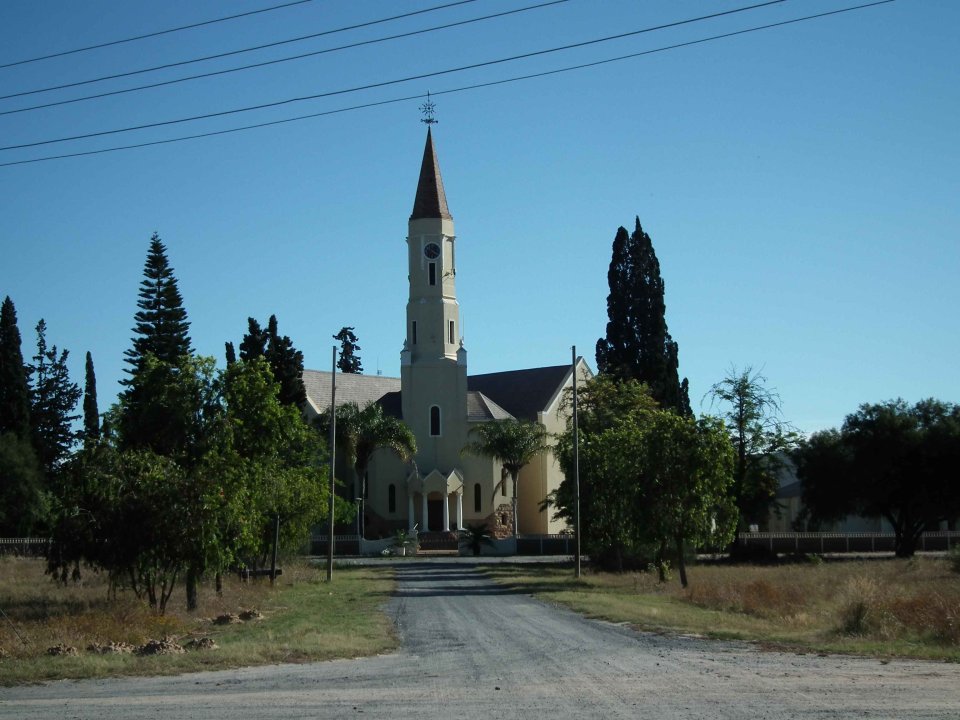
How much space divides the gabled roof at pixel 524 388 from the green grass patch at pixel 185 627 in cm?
4275

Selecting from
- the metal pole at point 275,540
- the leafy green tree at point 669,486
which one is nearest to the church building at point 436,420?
the leafy green tree at point 669,486

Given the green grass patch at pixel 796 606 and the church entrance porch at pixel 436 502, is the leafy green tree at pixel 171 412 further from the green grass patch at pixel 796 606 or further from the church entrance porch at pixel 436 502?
the church entrance porch at pixel 436 502

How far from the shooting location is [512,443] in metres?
68.3

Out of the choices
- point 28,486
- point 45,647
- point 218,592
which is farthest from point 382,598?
point 28,486

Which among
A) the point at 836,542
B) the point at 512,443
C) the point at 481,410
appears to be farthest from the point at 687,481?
the point at 481,410

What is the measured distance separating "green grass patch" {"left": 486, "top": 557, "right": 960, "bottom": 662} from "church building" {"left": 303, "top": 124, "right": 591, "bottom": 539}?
3076 cm

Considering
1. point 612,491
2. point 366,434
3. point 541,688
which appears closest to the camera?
point 541,688

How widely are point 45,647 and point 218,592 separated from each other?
1382 centimetres

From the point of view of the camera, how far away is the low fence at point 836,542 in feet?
203

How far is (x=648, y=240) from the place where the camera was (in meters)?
72.4

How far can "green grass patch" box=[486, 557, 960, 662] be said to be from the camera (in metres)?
19.4

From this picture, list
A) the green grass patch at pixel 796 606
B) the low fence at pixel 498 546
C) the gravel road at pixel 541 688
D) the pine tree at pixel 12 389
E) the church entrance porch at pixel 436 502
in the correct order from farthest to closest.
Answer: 1. the church entrance porch at pixel 436 502
2. the pine tree at pixel 12 389
3. the low fence at pixel 498 546
4. the green grass patch at pixel 796 606
5. the gravel road at pixel 541 688

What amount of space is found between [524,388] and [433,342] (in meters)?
9.24

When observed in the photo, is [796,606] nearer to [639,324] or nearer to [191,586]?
[191,586]
